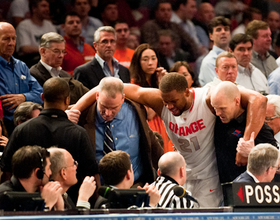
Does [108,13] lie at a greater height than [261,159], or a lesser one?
greater

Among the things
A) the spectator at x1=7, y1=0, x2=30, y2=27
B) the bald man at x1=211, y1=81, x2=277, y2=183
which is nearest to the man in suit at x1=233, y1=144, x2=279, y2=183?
the bald man at x1=211, y1=81, x2=277, y2=183

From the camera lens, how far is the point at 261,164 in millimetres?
3248

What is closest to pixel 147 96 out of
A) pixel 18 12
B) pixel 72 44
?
pixel 72 44

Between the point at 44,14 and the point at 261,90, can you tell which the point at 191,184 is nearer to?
the point at 261,90

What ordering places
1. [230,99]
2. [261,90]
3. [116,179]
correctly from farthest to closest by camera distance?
[261,90], [230,99], [116,179]

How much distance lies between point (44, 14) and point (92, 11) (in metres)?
0.88

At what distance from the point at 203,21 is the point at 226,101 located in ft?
13.9

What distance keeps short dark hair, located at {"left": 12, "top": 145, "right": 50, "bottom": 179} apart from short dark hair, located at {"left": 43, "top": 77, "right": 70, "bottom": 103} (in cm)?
61

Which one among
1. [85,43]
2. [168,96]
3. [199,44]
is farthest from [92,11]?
[168,96]

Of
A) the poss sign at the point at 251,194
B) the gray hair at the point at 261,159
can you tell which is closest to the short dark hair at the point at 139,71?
the gray hair at the point at 261,159

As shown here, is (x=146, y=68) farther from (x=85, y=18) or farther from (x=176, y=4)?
(x=176, y=4)

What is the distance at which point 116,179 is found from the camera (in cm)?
306

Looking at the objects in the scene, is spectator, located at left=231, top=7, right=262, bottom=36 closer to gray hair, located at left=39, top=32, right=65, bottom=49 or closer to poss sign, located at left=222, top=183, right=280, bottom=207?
gray hair, located at left=39, top=32, right=65, bottom=49

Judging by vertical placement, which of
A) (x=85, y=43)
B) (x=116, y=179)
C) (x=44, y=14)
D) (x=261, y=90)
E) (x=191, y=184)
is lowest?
(x=191, y=184)
